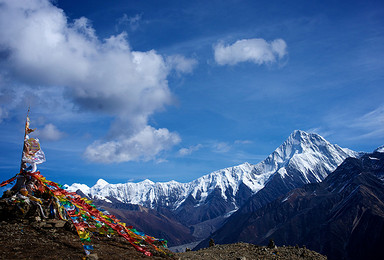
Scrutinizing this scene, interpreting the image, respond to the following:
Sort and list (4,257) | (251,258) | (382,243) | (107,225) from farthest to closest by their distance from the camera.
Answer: (382,243)
(251,258)
(107,225)
(4,257)

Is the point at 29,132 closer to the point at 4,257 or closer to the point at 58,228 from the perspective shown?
the point at 58,228

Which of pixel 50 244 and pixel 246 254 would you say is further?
pixel 246 254

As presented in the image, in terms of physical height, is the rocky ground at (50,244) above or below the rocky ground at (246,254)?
above

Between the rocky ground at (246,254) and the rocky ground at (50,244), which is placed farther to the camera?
the rocky ground at (246,254)

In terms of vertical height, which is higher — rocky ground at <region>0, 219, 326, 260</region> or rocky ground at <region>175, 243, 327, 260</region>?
rocky ground at <region>0, 219, 326, 260</region>

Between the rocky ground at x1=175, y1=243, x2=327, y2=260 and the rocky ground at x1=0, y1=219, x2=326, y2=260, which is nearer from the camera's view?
the rocky ground at x1=0, y1=219, x2=326, y2=260

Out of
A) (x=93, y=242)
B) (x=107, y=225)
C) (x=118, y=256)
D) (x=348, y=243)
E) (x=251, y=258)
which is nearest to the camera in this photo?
(x=118, y=256)

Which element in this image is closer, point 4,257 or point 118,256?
point 4,257

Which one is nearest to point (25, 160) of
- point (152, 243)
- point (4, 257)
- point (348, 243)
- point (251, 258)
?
point (4, 257)

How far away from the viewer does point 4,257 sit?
1403cm

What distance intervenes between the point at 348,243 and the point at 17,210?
221010mm

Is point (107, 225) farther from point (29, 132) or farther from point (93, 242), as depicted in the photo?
point (29, 132)

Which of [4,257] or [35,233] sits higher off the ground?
[35,233]

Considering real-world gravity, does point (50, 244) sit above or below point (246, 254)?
above
